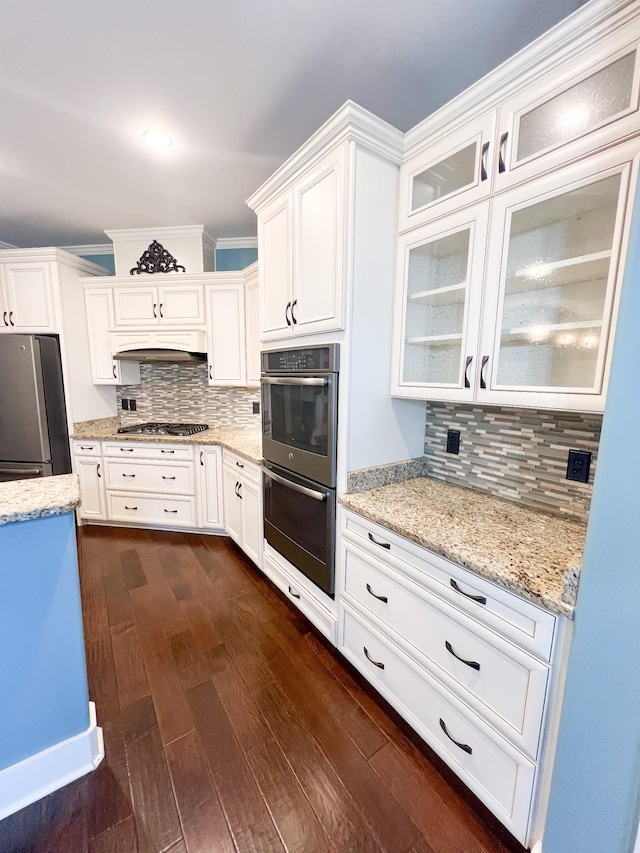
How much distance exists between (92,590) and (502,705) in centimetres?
246

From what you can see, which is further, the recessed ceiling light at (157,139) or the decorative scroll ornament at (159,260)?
the decorative scroll ornament at (159,260)

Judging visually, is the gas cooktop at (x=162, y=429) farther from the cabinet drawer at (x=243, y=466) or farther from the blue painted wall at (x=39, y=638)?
the blue painted wall at (x=39, y=638)

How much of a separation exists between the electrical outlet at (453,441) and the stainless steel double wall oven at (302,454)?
0.64 m

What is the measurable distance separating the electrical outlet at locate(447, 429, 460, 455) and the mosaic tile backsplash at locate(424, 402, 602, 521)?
0.07 feet

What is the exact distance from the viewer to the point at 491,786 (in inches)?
42.1

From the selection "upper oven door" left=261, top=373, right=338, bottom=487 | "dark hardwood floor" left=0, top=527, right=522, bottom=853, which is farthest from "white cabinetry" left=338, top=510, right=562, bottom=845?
"upper oven door" left=261, top=373, right=338, bottom=487

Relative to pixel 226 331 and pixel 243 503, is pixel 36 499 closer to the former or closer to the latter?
pixel 243 503

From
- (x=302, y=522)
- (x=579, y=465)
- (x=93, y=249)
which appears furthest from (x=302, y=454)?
(x=93, y=249)

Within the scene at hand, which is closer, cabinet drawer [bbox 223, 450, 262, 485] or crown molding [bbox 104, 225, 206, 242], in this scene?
cabinet drawer [bbox 223, 450, 262, 485]

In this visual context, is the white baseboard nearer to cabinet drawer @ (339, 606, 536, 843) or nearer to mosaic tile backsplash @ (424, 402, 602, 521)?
cabinet drawer @ (339, 606, 536, 843)

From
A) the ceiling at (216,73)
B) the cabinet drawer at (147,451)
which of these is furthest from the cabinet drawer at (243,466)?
the ceiling at (216,73)

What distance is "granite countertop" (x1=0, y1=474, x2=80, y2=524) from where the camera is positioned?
1.03 m

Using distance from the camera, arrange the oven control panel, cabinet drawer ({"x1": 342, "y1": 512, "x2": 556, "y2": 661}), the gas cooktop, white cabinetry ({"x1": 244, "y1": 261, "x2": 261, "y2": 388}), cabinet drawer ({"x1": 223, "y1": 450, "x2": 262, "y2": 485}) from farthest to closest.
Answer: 1. the gas cooktop
2. white cabinetry ({"x1": 244, "y1": 261, "x2": 261, "y2": 388})
3. cabinet drawer ({"x1": 223, "y1": 450, "x2": 262, "y2": 485})
4. the oven control panel
5. cabinet drawer ({"x1": 342, "y1": 512, "x2": 556, "y2": 661})

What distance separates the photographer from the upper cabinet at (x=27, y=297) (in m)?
2.99
